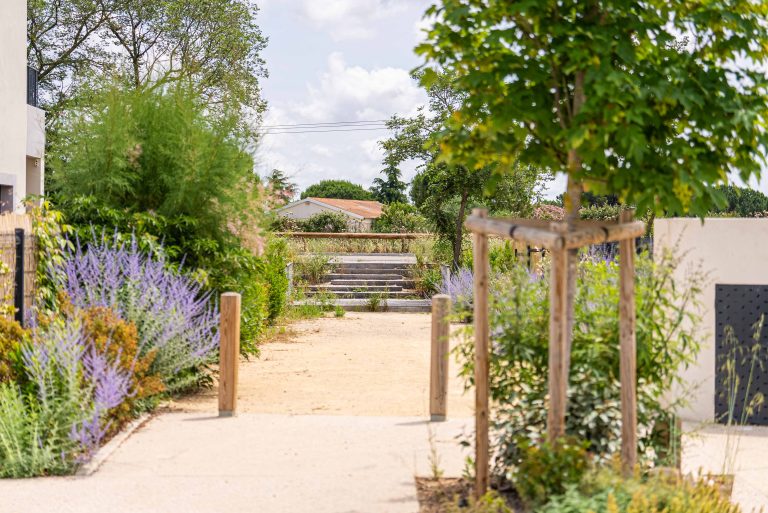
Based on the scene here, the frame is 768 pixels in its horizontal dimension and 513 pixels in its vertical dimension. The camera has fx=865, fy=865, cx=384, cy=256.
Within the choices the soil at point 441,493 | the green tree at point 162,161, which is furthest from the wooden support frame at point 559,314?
the green tree at point 162,161

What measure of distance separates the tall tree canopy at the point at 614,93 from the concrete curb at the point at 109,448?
3149mm

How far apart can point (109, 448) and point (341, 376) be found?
4.32m

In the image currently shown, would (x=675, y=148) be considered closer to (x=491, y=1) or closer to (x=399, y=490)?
(x=491, y=1)

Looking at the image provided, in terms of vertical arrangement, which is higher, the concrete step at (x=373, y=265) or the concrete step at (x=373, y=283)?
the concrete step at (x=373, y=265)

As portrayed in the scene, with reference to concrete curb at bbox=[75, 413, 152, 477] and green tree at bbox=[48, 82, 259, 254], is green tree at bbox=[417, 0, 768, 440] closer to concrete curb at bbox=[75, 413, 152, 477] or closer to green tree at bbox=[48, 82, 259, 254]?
concrete curb at bbox=[75, 413, 152, 477]

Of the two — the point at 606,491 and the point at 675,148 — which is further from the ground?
the point at 675,148

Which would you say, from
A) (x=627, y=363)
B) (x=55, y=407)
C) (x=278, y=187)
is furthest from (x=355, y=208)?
(x=627, y=363)

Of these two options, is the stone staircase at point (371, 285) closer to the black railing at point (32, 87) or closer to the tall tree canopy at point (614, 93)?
the black railing at point (32, 87)

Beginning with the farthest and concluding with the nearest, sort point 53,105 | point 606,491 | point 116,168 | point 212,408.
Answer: point 53,105, point 116,168, point 212,408, point 606,491

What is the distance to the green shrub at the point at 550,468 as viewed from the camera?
14.2 feet

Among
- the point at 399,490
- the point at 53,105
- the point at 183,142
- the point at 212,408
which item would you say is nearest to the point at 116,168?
the point at 183,142

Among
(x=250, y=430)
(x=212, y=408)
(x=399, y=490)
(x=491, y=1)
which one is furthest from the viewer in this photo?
(x=212, y=408)

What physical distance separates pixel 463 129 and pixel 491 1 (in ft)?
2.32

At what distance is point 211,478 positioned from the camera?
559cm
